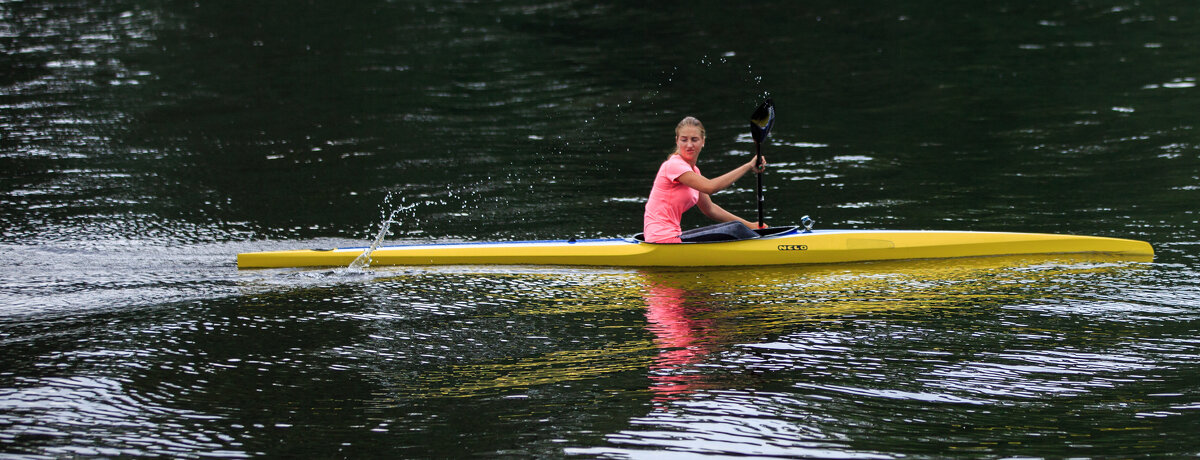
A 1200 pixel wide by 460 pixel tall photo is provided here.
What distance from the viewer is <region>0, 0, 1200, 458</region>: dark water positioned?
18.1 ft

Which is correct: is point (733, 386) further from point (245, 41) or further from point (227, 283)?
point (245, 41)

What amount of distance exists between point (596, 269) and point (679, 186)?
931 mm

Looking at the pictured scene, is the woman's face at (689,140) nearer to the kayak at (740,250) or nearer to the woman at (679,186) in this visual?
the woman at (679,186)

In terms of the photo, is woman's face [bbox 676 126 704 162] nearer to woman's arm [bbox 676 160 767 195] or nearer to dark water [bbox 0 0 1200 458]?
woman's arm [bbox 676 160 767 195]

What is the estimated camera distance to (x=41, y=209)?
11.0 meters

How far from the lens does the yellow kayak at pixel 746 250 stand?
8.62 m

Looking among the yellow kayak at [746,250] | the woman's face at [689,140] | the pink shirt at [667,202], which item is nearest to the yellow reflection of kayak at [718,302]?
the yellow kayak at [746,250]

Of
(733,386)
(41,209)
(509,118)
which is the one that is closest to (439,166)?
(509,118)

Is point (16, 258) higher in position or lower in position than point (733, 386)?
higher

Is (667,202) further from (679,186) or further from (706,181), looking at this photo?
(706,181)

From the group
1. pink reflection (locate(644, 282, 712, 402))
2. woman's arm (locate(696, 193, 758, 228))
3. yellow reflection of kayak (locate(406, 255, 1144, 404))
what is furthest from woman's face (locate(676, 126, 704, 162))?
pink reflection (locate(644, 282, 712, 402))

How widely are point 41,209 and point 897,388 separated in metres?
8.83

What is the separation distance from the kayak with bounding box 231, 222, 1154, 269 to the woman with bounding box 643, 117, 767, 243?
5.4 inches

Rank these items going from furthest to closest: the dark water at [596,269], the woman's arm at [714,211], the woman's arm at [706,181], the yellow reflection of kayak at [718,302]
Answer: the woman's arm at [714,211], the woman's arm at [706,181], the yellow reflection of kayak at [718,302], the dark water at [596,269]
